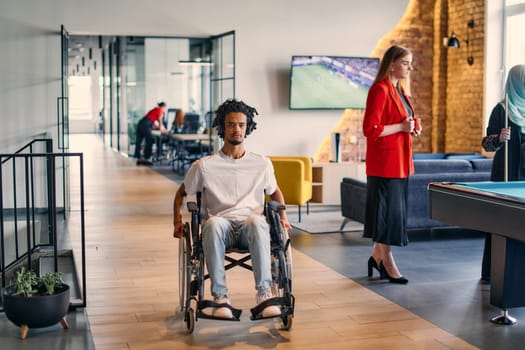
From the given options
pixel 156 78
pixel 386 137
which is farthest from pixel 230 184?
pixel 156 78

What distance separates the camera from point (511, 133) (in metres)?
5.23

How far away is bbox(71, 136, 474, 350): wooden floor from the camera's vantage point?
4004 mm

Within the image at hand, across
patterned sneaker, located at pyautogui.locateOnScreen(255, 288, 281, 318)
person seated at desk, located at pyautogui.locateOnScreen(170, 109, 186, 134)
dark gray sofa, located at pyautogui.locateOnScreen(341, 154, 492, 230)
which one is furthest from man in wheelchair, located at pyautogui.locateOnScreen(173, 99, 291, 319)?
person seated at desk, located at pyautogui.locateOnScreen(170, 109, 186, 134)

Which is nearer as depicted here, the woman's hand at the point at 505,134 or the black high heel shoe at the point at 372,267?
the woman's hand at the point at 505,134

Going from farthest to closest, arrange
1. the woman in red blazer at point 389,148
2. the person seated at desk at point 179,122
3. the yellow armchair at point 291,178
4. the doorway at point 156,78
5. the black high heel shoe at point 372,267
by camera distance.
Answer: the doorway at point 156,78, the person seated at desk at point 179,122, the yellow armchair at point 291,178, the black high heel shoe at point 372,267, the woman in red blazer at point 389,148

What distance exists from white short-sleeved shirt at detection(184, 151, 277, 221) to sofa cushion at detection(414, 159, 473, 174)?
9.93 feet

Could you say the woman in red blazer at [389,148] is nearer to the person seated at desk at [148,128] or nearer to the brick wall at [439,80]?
the brick wall at [439,80]

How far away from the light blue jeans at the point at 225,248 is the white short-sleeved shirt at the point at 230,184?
157 millimetres

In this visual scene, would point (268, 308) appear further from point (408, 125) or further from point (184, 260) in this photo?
point (408, 125)

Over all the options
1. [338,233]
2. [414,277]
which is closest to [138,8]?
[338,233]

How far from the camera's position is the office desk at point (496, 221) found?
4062 millimetres

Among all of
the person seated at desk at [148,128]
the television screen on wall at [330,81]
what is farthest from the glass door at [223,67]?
the person seated at desk at [148,128]

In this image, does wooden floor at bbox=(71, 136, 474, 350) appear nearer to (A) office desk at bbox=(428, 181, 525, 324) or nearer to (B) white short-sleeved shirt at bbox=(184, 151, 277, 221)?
(A) office desk at bbox=(428, 181, 525, 324)

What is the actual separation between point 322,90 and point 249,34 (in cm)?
122
